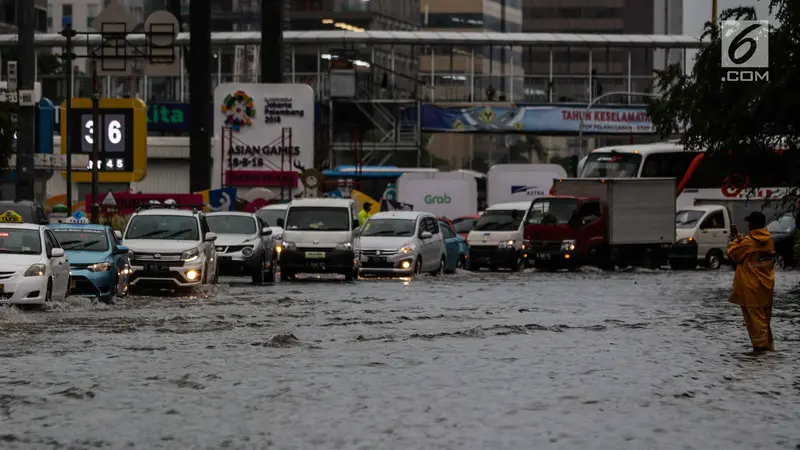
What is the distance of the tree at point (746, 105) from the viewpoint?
108 feet

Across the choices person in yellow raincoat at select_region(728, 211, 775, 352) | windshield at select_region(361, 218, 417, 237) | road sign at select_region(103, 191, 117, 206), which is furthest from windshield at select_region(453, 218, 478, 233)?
person in yellow raincoat at select_region(728, 211, 775, 352)

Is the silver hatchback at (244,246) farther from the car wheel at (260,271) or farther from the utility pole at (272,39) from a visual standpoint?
the utility pole at (272,39)

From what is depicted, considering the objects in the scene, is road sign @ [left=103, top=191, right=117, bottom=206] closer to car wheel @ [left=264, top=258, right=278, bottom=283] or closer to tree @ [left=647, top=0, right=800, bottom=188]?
car wheel @ [left=264, top=258, right=278, bottom=283]

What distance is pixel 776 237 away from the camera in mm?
49750

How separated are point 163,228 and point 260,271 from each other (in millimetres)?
3988

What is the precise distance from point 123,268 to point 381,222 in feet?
43.0

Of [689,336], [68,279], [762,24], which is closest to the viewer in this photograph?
[689,336]

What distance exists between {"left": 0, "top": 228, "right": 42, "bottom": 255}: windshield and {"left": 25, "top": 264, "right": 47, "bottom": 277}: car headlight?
21.2 inches

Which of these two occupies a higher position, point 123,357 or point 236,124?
point 236,124

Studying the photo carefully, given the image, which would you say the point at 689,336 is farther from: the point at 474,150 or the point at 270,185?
the point at 474,150

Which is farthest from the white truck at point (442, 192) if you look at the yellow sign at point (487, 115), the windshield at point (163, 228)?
the windshield at point (163, 228)

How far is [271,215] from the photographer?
149 ft

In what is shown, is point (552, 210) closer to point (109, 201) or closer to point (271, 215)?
point (271, 215)

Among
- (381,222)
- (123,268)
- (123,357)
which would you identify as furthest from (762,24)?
(123,357)
